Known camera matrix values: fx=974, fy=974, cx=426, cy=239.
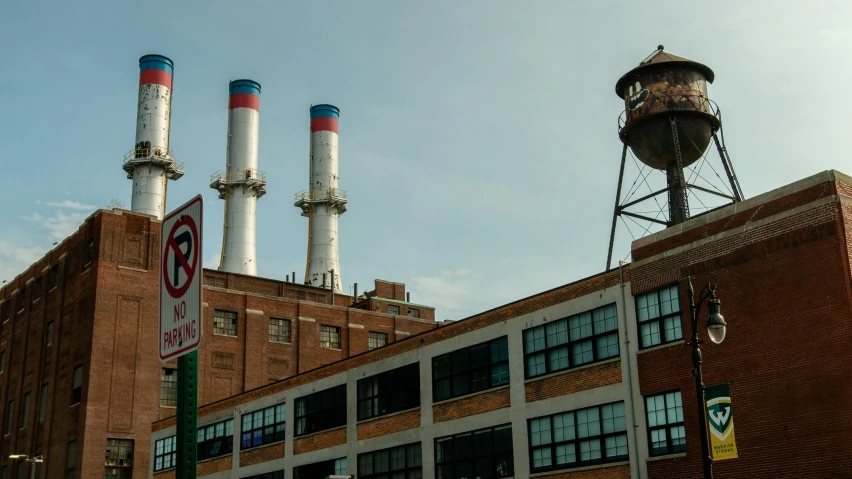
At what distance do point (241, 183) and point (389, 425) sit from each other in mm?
52618

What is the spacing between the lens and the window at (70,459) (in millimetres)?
57188

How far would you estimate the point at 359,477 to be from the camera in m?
41.5

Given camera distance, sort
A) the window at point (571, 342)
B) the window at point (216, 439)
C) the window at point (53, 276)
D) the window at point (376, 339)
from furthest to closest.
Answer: the window at point (376, 339), the window at point (53, 276), the window at point (216, 439), the window at point (571, 342)

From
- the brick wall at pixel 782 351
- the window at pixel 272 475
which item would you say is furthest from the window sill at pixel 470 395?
the window at pixel 272 475

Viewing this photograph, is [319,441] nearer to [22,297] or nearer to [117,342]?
[117,342]

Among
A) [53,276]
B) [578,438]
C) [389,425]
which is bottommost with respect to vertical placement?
[578,438]

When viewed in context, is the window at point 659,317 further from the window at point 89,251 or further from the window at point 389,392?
the window at point 89,251

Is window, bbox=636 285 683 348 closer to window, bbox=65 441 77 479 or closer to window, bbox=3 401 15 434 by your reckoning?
window, bbox=65 441 77 479

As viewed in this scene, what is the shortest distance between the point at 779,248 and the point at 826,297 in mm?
2075

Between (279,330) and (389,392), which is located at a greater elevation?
(279,330)

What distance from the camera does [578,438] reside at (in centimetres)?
3266

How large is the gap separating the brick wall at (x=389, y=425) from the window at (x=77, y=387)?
80.2ft

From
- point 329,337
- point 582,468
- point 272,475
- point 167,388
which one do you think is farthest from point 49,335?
point 582,468

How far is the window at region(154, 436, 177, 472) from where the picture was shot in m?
54.0
